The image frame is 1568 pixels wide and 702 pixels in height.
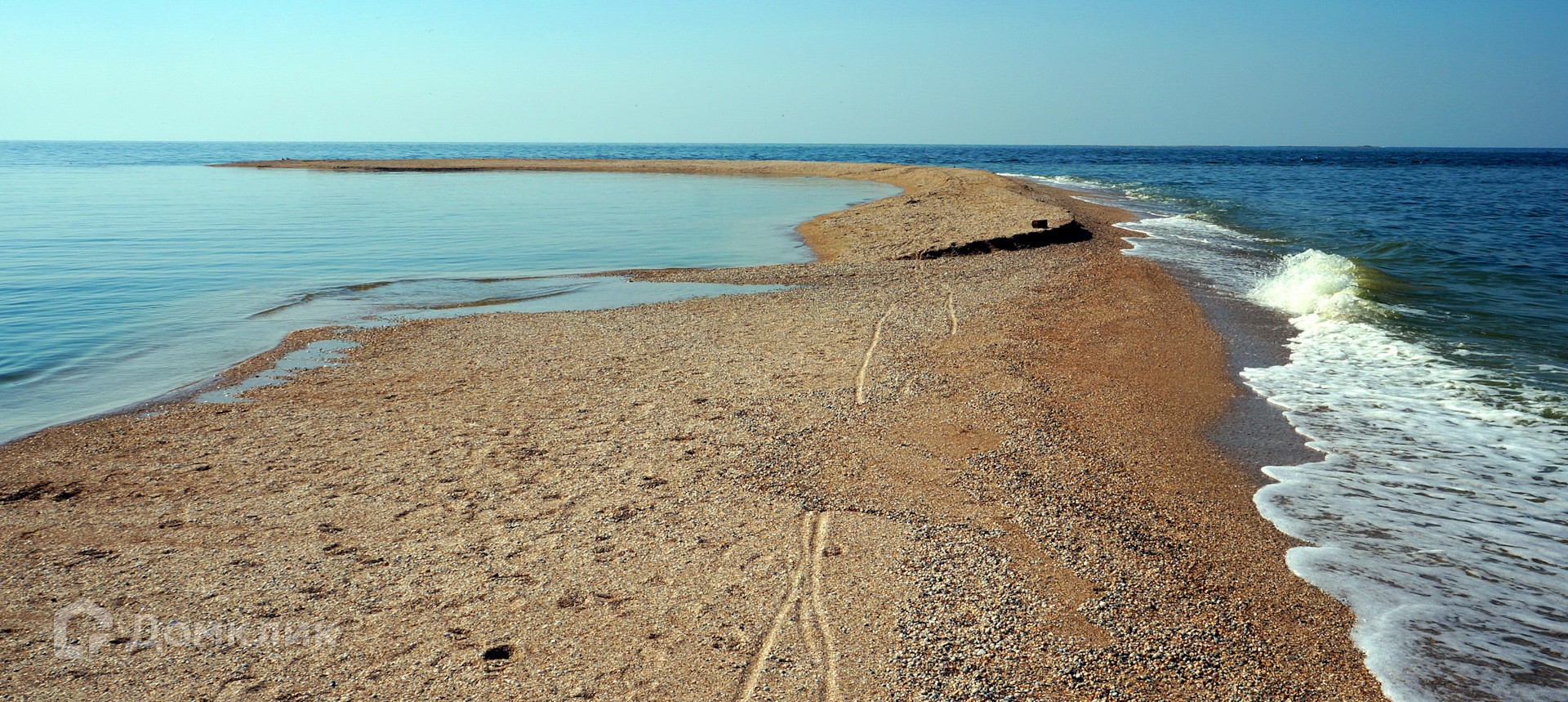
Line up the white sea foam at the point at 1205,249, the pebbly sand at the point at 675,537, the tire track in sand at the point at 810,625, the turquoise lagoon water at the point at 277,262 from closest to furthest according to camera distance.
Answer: the tire track in sand at the point at 810,625 < the pebbly sand at the point at 675,537 < the turquoise lagoon water at the point at 277,262 < the white sea foam at the point at 1205,249

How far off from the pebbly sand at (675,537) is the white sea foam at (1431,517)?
33 centimetres

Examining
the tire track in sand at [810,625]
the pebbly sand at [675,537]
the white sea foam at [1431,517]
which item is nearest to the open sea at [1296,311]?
the white sea foam at [1431,517]

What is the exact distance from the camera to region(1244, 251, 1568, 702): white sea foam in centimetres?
402

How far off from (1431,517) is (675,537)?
17.2 ft

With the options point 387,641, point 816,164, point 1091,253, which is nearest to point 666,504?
point 387,641

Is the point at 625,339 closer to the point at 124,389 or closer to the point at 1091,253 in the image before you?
the point at 124,389

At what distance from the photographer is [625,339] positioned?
32.3ft

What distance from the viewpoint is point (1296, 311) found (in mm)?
11961

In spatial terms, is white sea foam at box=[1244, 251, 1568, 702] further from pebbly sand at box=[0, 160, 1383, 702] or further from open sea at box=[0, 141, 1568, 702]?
pebbly sand at box=[0, 160, 1383, 702]

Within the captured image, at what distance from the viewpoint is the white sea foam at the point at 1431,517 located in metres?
4.02

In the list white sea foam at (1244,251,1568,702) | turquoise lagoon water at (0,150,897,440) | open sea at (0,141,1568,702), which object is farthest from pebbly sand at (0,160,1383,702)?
turquoise lagoon water at (0,150,897,440)

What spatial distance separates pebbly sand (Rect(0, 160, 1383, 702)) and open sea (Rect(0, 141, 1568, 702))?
2.10ft

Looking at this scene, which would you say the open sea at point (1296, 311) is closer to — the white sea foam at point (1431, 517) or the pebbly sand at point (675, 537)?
the white sea foam at point (1431, 517)

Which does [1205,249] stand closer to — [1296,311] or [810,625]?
[1296,311]
